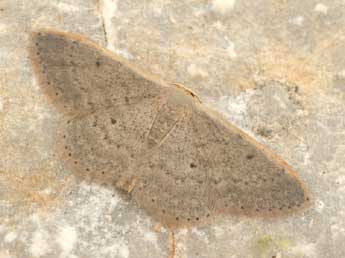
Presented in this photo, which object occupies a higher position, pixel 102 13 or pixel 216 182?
pixel 102 13

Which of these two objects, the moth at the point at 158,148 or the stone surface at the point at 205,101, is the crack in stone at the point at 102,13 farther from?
the moth at the point at 158,148

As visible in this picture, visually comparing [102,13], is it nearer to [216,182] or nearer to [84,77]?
[84,77]

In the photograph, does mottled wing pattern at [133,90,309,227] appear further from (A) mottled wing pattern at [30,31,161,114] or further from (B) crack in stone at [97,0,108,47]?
(B) crack in stone at [97,0,108,47]

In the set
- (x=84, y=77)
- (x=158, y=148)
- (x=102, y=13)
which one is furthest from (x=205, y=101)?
(x=102, y=13)

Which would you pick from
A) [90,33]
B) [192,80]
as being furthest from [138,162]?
[90,33]

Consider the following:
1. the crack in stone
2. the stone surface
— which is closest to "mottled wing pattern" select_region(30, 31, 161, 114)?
the stone surface

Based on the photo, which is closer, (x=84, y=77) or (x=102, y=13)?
(x=84, y=77)

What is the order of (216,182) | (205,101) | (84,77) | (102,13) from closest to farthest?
(216,182), (84,77), (205,101), (102,13)

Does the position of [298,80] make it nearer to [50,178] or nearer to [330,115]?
[330,115]

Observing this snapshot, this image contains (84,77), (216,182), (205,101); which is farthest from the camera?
(205,101)
